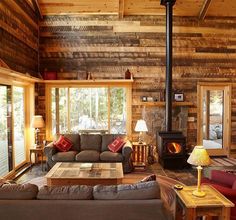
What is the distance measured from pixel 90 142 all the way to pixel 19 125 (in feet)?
5.91

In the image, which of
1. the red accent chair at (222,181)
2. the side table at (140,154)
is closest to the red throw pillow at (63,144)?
the side table at (140,154)

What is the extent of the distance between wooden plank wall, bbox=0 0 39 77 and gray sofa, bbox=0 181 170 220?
3.30 m

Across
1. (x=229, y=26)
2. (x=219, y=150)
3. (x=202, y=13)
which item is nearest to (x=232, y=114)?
(x=219, y=150)

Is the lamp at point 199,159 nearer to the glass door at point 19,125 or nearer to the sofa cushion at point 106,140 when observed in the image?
the sofa cushion at point 106,140

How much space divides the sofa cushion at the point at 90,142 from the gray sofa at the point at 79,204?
3788mm

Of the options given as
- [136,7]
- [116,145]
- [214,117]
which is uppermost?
[136,7]

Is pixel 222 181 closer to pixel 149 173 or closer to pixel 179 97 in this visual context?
pixel 149 173

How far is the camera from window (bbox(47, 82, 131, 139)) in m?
7.39

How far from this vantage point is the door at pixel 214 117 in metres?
7.64

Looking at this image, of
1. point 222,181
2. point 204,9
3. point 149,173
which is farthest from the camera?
point 204,9

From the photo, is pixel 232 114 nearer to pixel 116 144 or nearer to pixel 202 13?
pixel 202 13

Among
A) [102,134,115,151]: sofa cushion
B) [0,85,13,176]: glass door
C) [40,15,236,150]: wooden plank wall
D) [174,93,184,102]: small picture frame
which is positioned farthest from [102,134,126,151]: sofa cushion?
[0,85,13,176]: glass door

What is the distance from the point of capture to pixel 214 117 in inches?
304

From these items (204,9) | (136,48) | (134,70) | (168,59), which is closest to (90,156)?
(134,70)
